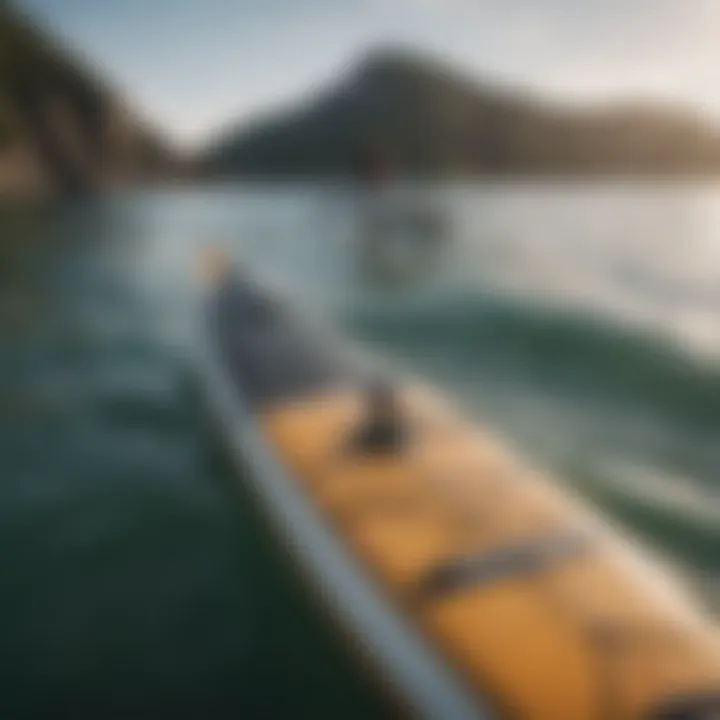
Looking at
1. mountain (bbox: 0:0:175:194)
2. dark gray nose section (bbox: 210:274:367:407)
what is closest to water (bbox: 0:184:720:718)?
dark gray nose section (bbox: 210:274:367:407)

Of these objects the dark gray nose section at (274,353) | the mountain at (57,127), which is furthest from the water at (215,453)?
the mountain at (57,127)

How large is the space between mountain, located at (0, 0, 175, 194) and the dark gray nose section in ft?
162

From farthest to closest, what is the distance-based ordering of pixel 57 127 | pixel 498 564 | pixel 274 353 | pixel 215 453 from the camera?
pixel 57 127, pixel 215 453, pixel 274 353, pixel 498 564

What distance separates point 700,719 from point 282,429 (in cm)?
448

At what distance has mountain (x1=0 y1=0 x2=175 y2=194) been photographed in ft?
176

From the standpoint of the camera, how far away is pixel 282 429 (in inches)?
274

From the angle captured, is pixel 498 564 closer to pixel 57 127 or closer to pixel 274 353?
pixel 274 353

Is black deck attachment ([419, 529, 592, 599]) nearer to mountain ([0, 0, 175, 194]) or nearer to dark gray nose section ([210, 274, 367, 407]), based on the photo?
dark gray nose section ([210, 274, 367, 407])

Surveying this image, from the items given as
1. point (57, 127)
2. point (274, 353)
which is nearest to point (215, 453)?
point (274, 353)

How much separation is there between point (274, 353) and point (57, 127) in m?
56.5

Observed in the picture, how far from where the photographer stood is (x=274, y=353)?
28.3 ft

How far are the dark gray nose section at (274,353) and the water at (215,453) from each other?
1.32 metres

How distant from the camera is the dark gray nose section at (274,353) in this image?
7.85m

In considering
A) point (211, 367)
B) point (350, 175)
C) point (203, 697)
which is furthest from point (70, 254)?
point (350, 175)
